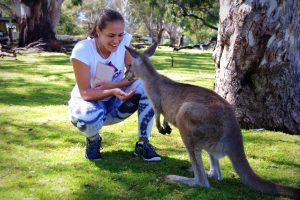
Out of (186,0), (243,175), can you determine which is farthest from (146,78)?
(186,0)

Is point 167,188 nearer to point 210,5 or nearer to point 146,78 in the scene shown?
point 146,78

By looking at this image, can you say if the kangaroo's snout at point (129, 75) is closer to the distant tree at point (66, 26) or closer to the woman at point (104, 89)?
the woman at point (104, 89)

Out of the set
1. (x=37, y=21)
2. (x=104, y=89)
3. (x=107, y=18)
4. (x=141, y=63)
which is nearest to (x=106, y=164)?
(x=104, y=89)

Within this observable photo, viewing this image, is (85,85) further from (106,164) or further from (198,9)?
(198,9)

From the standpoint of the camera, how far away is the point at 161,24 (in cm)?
4550

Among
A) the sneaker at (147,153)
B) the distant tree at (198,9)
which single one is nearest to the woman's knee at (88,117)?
the sneaker at (147,153)

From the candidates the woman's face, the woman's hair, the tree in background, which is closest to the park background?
the woman's face

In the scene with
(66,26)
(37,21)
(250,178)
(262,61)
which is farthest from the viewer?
(66,26)

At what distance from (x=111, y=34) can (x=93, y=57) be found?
30 centimetres

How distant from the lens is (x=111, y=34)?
330cm

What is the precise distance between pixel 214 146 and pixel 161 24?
4364 cm

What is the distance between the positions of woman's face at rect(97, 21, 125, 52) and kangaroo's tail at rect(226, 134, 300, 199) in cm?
128

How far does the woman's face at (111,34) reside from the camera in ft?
10.8

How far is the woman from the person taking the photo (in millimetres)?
3303
